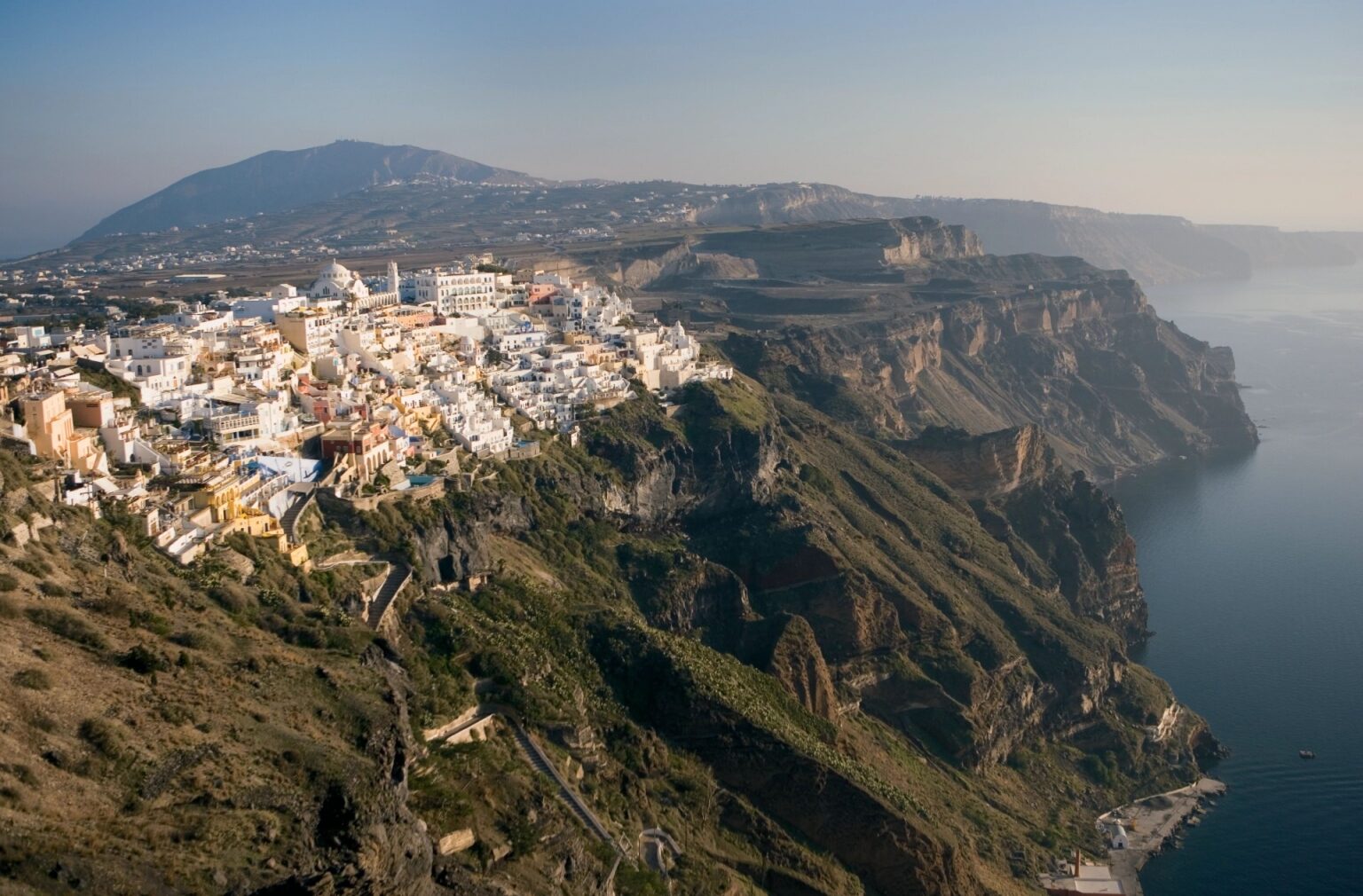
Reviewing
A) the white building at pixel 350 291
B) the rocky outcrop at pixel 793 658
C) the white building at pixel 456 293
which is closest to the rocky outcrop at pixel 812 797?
the rocky outcrop at pixel 793 658

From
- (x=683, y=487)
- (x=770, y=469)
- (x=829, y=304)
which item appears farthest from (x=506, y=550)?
(x=829, y=304)

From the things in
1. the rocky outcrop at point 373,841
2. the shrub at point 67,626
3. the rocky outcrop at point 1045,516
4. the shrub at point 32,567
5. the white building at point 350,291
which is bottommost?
the rocky outcrop at point 1045,516

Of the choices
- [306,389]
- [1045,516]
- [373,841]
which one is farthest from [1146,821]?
[373,841]

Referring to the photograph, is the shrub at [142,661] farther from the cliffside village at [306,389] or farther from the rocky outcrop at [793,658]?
the rocky outcrop at [793,658]

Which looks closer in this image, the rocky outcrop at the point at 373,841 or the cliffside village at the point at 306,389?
the rocky outcrop at the point at 373,841

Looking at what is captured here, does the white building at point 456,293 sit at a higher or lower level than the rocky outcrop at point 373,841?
higher

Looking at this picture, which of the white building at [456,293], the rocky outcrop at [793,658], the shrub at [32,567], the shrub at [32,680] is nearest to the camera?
the shrub at [32,680]

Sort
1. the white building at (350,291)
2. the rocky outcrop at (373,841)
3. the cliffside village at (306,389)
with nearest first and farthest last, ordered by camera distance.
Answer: the rocky outcrop at (373,841) < the cliffside village at (306,389) < the white building at (350,291)

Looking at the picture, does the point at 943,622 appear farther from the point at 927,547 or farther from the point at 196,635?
the point at 196,635
